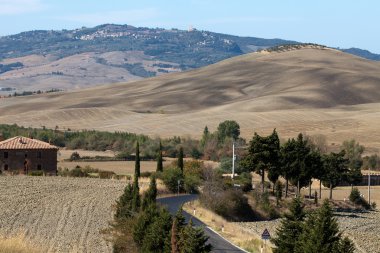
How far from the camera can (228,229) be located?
47469 mm

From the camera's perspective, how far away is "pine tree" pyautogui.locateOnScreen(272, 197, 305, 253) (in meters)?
34.5

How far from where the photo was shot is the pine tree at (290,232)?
34.5 m

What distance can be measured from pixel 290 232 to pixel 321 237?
5013 millimetres

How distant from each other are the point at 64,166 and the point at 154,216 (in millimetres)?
54767

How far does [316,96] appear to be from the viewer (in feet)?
618

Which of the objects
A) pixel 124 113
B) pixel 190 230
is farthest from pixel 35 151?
pixel 124 113

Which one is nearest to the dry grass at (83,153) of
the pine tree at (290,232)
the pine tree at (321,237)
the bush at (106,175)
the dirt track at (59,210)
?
the bush at (106,175)

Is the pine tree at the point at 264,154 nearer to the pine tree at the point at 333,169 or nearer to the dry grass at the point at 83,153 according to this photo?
the pine tree at the point at 333,169

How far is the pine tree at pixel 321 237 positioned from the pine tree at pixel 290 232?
1742 mm

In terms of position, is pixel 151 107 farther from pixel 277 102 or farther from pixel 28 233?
pixel 28 233

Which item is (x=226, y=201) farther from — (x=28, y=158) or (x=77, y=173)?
(x=28, y=158)

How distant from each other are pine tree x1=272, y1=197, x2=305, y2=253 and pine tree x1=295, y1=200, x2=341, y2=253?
1742mm

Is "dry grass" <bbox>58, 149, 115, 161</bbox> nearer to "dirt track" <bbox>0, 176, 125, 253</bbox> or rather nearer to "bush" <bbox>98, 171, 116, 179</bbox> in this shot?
"bush" <bbox>98, 171, 116, 179</bbox>

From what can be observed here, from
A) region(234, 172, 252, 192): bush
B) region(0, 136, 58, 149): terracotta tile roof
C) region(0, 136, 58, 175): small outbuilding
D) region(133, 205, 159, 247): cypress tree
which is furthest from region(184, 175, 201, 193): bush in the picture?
region(133, 205, 159, 247): cypress tree
